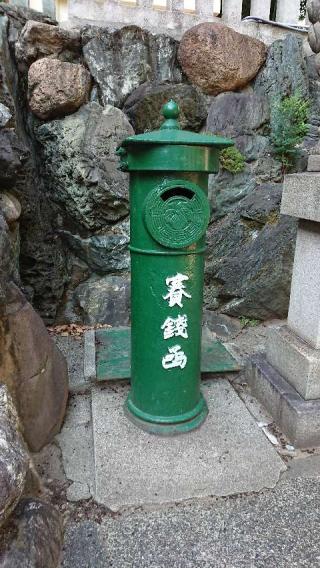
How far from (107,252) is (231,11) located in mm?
4889

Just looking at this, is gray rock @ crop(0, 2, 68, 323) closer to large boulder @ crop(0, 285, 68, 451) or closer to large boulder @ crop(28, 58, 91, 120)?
large boulder @ crop(28, 58, 91, 120)

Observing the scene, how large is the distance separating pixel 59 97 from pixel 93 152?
90 centimetres

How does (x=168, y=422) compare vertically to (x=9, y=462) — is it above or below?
below

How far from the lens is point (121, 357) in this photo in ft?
10.8

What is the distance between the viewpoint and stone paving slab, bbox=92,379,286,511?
2057mm

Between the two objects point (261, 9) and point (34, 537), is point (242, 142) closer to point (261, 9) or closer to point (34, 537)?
point (261, 9)

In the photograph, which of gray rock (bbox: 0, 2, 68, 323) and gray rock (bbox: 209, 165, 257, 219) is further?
gray rock (bbox: 209, 165, 257, 219)

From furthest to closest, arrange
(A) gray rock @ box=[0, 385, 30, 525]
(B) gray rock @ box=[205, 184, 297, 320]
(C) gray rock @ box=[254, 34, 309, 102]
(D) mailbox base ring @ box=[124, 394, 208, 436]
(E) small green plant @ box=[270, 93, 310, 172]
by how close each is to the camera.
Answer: (C) gray rock @ box=[254, 34, 309, 102]
(E) small green plant @ box=[270, 93, 310, 172]
(B) gray rock @ box=[205, 184, 297, 320]
(D) mailbox base ring @ box=[124, 394, 208, 436]
(A) gray rock @ box=[0, 385, 30, 525]

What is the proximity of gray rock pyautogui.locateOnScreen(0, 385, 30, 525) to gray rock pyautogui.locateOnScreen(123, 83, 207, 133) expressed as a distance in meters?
4.85

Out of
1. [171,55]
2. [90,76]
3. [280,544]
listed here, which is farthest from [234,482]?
[171,55]

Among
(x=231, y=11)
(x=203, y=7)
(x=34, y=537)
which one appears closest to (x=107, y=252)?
(x=34, y=537)

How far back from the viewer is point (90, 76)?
5.64 meters

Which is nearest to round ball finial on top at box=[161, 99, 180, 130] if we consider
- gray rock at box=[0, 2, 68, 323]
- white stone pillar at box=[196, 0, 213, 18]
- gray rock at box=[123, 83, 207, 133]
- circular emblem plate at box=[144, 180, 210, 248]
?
circular emblem plate at box=[144, 180, 210, 248]

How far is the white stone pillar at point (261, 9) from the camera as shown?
6695 millimetres
